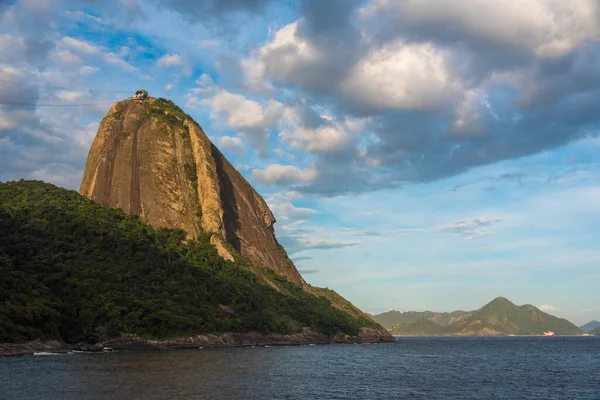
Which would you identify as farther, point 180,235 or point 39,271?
point 180,235

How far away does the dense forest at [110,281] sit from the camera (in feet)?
331

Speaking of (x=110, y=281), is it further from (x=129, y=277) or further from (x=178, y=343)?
(x=178, y=343)

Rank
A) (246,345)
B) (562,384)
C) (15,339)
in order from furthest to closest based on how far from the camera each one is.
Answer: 1. (246,345)
2. (15,339)
3. (562,384)

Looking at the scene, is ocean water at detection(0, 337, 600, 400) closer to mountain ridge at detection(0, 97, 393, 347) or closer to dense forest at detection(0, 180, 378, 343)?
dense forest at detection(0, 180, 378, 343)

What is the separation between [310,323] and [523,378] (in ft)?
372

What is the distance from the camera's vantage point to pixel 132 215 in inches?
7269

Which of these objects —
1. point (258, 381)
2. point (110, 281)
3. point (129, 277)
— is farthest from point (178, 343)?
point (258, 381)

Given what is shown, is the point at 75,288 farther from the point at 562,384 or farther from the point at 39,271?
the point at 562,384

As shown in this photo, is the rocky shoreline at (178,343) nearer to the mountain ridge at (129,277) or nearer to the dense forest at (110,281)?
the mountain ridge at (129,277)

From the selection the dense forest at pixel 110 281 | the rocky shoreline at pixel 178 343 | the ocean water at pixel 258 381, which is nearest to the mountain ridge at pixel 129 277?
the dense forest at pixel 110 281

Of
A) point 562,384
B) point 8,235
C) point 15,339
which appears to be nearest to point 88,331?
point 15,339

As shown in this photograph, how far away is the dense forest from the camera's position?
10100cm

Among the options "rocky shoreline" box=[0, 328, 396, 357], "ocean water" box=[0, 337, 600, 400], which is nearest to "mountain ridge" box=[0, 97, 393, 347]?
"rocky shoreline" box=[0, 328, 396, 357]

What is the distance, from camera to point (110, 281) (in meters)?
121
